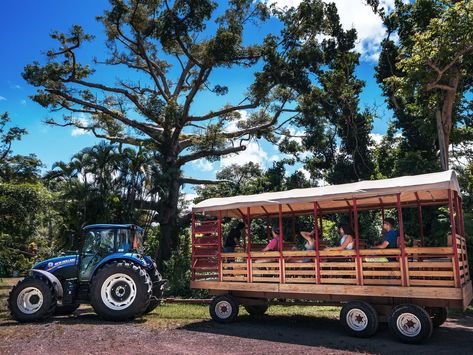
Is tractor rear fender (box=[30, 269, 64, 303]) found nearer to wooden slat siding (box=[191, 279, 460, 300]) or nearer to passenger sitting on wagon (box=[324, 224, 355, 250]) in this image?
wooden slat siding (box=[191, 279, 460, 300])

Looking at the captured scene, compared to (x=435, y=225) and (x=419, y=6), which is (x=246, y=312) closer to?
(x=435, y=225)

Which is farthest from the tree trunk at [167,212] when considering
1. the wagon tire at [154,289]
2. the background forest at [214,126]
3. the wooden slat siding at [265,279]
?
the wooden slat siding at [265,279]

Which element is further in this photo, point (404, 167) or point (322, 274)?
point (404, 167)

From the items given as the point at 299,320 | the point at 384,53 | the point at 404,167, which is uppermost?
the point at 384,53

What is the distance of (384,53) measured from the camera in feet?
86.7

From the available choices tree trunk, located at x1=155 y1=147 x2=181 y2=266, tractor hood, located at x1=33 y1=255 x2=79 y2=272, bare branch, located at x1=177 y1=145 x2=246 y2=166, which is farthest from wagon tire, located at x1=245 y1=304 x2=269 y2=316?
bare branch, located at x1=177 y1=145 x2=246 y2=166

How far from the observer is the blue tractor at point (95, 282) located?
401 inches

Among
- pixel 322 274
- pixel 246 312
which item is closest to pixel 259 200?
pixel 322 274

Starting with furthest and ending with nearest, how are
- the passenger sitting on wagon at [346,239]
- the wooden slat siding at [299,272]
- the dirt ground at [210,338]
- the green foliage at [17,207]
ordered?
the green foliage at [17,207] → the wooden slat siding at [299,272] → the passenger sitting on wagon at [346,239] → the dirt ground at [210,338]

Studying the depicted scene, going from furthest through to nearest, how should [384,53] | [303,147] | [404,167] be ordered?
[303,147] → [384,53] → [404,167]

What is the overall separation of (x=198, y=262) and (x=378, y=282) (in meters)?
4.34

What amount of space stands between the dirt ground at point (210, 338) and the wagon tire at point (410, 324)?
17 cm

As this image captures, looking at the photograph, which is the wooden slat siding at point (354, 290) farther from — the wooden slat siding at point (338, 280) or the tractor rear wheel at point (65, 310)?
the tractor rear wheel at point (65, 310)

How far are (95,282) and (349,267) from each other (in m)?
5.79
